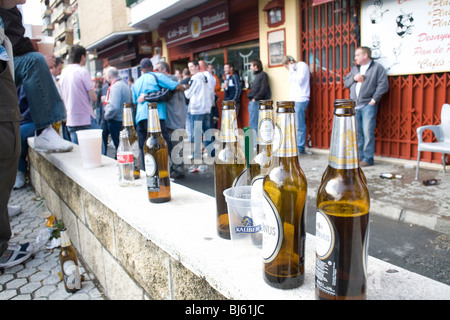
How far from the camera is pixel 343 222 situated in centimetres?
90

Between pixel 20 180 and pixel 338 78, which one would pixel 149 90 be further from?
pixel 338 78

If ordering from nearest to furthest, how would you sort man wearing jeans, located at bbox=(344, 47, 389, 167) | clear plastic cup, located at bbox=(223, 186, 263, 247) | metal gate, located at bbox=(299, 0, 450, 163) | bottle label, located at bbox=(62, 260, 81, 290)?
clear plastic cup, located at bbox=(223, 186, 263, 247), bottle label, located at bbox=(62, 260, 81, 290), metal gate, located at bbox=(299, 0, 450, 163), man wearing jeans, located at bbox=(344, 47, 389, 167)

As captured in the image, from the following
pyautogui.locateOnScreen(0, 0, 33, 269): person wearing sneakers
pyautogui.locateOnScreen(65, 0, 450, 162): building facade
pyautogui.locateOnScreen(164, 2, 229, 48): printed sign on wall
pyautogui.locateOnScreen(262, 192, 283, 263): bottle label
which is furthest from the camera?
pyautogui.locateOnScreen(164, 2, 229, 48): printed sign on wall

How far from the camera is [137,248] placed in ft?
6.10

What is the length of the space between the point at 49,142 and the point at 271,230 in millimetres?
3431

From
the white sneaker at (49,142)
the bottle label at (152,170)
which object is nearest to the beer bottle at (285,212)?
the bottle label at (152,170)

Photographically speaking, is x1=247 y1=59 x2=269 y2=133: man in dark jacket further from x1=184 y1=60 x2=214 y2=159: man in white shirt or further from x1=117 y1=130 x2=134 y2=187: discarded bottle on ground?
x1=117 y1=130 x2=134 y2=187: discarded bottle on ground

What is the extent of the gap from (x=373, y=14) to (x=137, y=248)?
6261 mm

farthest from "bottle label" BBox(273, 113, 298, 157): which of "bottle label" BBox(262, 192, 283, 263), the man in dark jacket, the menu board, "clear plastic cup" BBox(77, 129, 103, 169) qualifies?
the man in dark jacket

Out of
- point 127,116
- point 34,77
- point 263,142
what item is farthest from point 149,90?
point 263,142

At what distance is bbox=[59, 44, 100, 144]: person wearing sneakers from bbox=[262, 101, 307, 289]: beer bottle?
4.83 metres

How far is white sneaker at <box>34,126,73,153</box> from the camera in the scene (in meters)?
3.78

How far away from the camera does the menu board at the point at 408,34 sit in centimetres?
552

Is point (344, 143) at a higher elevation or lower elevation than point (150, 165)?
higher
